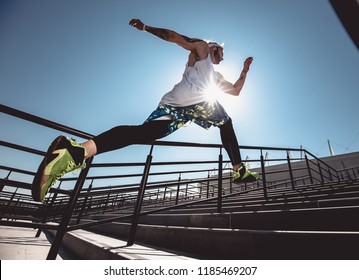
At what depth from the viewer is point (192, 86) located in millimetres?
1728

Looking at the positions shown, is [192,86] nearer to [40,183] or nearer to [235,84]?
[235,84]

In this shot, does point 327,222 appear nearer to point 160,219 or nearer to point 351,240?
point 351,240

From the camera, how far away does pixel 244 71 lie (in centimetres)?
250

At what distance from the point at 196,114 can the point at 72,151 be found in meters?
1.08

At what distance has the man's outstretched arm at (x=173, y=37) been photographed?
5.10 feet

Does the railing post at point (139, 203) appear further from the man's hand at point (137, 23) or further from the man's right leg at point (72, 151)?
the man's hand at point (137, 23)

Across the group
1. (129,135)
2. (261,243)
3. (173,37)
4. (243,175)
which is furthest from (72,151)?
(243,175)

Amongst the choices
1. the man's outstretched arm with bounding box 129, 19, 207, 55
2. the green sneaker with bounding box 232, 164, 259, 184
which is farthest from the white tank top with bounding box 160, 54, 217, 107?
the green sneaker with bounding box 232, 164, 259, 184

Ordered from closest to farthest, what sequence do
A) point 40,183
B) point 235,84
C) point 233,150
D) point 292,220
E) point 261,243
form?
point 40,183 → point 261,243 → point 292,220 → point 233,150 → point 235,84

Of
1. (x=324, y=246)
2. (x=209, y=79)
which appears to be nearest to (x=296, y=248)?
(x=324, y=246)

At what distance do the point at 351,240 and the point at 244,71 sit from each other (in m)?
2.09

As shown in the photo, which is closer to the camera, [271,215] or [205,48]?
[271,215]

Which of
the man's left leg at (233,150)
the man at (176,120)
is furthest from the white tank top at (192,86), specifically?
the man's left leg at (233,150)

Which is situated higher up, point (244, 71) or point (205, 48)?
point (244, 71)
